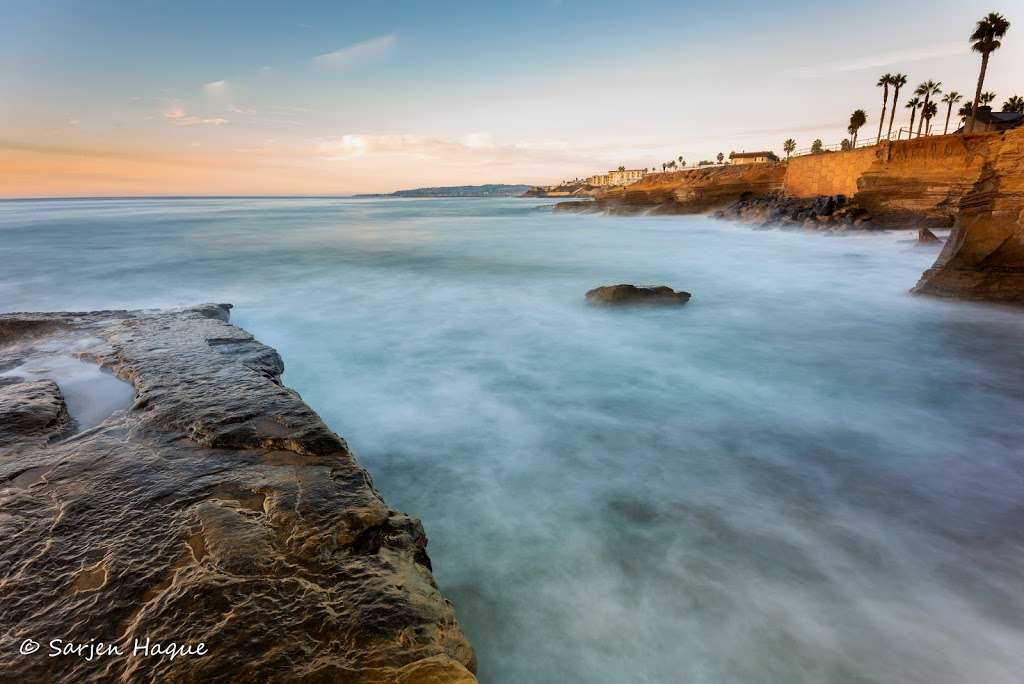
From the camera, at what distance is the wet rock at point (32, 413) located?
312 centimetres

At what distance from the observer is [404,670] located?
1564 mm

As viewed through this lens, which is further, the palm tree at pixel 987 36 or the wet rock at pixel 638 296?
the palm tree at pixel 987 36

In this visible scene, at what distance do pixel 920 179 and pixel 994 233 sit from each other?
1691 cm

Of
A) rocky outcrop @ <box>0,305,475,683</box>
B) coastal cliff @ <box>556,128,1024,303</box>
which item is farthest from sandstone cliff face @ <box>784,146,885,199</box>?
rocky outcrop @ <box>0,305,475,683</box>

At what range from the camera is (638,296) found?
9.61m

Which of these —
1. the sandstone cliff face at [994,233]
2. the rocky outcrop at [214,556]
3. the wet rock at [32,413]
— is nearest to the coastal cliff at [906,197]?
the sandstone cliff face at [994,233]

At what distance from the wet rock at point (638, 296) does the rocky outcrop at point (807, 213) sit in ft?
55.3

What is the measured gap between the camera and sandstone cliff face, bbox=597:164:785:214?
35844 mm

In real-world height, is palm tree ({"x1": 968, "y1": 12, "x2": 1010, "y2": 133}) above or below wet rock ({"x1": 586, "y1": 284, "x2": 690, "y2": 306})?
above

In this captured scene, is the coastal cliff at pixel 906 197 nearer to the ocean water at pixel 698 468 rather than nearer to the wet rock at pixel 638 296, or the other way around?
the ocean water at pixel 698 468

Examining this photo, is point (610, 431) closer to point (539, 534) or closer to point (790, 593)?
point (539, 534)

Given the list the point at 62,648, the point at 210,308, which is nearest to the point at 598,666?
the point at 62,648

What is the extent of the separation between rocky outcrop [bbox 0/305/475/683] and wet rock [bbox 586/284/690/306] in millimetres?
7228

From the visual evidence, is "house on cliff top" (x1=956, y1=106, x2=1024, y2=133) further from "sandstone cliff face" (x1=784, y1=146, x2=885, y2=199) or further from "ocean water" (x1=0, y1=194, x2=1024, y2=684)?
"ocean water" (x1=0, y1=194, x2=1024, y2=684)
